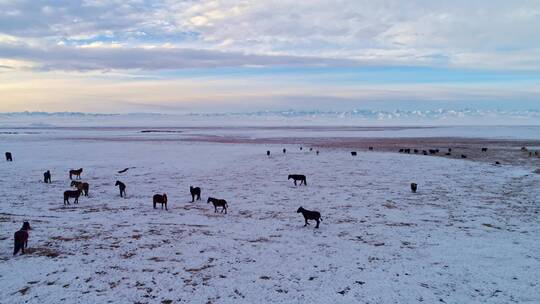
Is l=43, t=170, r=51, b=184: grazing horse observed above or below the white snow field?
above

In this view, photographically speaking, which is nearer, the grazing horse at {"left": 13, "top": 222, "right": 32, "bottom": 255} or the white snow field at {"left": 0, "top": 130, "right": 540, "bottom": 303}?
the white snow field at {"left": 0, "top": 130, "right": 540, "bottom": 303}

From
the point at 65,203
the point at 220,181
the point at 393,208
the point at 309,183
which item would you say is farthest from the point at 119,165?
the point at 393,208

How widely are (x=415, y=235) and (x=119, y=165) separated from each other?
23571mm

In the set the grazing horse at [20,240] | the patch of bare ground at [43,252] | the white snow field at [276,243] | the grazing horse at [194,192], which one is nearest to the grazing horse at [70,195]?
the white snow field at [276,243]

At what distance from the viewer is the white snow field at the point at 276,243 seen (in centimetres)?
906

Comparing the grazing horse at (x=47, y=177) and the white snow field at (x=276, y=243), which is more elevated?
the grazing horse at (x=47, y=177)

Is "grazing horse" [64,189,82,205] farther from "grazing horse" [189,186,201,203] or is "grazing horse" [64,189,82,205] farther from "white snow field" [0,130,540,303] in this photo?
"grazing horse" [189,186,201,203]

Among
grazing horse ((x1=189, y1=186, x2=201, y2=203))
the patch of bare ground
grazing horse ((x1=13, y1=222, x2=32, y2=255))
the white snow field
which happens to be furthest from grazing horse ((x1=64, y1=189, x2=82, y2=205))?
grazing horse ((x1=13, y1=222, x2=32, y2=255))

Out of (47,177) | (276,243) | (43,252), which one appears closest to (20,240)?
(43,252)

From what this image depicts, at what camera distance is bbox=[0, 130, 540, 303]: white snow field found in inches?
357

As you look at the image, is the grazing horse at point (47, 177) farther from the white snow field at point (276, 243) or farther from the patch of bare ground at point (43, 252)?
the patch of bare ground at point (43, 252)

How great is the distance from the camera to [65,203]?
17.1 meters

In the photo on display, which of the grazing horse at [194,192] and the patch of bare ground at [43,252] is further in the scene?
the grazing horse at [194,192]

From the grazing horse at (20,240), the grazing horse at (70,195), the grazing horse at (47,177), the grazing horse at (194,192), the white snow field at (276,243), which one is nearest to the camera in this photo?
the white snow field at (276,243)
